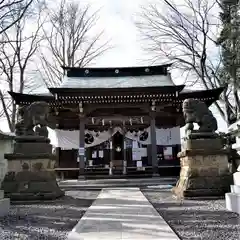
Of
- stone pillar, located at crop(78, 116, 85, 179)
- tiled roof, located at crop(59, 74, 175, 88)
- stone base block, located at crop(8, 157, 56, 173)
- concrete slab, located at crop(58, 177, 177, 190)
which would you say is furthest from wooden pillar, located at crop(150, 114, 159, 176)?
stone base block, located at crop(8, 157, 56, 173)

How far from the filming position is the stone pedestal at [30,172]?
932cm

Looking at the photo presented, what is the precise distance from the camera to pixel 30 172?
954 cm

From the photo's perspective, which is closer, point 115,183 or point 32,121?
point 32,121

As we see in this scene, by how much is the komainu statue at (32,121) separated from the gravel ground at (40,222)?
8.01 ft

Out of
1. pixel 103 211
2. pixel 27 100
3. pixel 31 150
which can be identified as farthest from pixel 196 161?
pixel 27 100

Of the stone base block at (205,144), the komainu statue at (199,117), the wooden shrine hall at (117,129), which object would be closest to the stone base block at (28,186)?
the stone base block at (205,144)

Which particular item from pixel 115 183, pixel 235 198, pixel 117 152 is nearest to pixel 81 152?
pixel 115 183

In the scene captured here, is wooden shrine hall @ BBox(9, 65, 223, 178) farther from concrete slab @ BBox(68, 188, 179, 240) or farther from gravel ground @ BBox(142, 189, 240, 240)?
concrete slab @ BBox(68, 188, 179, 240)

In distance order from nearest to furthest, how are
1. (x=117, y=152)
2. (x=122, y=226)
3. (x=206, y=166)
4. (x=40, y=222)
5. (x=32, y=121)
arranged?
(x=122, y=226), (x=40, y=222), (x=206, y=166), (x=32, y=121), (x=117, y=152)

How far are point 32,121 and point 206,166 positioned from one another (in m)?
5.43

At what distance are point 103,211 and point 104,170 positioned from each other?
459 inches

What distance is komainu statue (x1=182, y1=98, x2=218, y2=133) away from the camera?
948 centimetres

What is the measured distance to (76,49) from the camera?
27047 millimetres

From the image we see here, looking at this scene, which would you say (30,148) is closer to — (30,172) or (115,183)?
(30,172)
